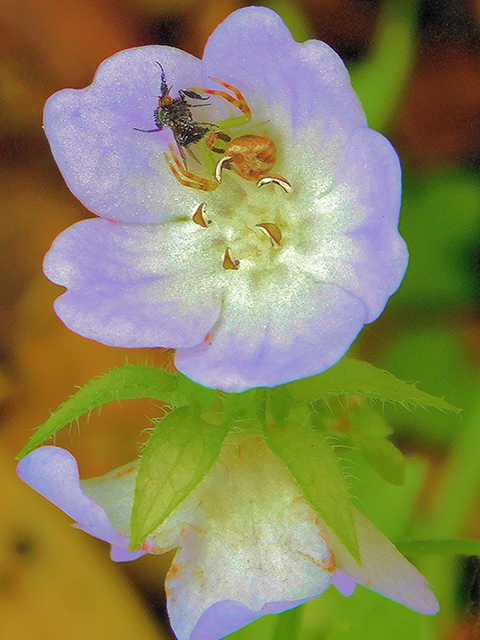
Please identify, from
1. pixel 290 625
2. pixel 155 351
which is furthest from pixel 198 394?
pixel 155 351

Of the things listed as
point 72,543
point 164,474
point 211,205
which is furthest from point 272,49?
point 72,543

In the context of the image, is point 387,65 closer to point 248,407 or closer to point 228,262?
point 228,262

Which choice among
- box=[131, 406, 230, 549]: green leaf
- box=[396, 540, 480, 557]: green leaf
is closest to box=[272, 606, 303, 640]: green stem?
box=[396, 540, 480, 557]: green leaf

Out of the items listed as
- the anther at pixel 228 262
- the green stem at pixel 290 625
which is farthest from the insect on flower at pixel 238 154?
the green stem at pixel 290 625

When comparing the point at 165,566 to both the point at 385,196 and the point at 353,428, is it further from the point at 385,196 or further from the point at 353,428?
the point at 385,196

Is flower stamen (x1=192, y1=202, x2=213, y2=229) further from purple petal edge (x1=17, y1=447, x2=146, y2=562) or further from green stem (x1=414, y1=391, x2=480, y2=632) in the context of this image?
green stem (x1=414, y1=391, x2=480, y2=632)

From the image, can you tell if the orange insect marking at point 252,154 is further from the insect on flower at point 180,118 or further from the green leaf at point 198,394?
the green leaf at point 198,394
